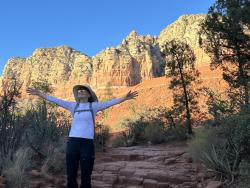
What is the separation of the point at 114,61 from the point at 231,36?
89.4 meters

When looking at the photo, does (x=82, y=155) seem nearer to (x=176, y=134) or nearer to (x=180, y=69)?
(x=180, y=69)

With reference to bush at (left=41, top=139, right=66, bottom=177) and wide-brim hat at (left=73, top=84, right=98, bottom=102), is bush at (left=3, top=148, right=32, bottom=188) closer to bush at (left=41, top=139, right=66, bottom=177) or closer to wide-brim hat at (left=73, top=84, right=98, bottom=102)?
bush at (left=41, top=139, right=66, bottom=177)

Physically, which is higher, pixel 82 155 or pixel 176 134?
pixel 176 134

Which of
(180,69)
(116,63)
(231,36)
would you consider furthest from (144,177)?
(116,63)

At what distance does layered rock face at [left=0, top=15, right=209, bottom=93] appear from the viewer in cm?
10662

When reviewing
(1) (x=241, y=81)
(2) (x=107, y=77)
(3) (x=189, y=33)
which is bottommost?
(1) (x=241, y=81)

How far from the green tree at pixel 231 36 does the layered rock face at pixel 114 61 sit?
7612 cm

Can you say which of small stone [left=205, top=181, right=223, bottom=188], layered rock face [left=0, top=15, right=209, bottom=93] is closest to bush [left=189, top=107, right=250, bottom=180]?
small stone [left=205, top=181, right=223, bottom=188]

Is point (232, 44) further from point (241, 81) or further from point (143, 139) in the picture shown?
point (143, 139)

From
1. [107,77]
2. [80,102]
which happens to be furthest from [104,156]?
[107,77]

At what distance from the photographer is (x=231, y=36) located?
58.0 ft

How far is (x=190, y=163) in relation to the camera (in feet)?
39.0

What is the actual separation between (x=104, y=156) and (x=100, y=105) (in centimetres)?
960

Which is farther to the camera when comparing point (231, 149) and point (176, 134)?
point (176, 134)
